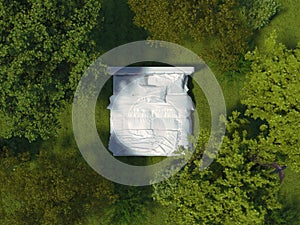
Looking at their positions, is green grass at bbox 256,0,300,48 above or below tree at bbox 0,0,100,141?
above

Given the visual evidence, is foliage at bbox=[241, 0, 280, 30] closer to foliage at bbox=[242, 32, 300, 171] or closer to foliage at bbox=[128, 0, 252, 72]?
foliage at bbox=[128, 0, 252, 72]

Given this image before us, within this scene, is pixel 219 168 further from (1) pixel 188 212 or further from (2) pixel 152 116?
(2) pixel 152 116

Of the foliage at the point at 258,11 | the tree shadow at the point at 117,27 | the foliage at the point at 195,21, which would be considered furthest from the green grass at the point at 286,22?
the tree shadow at the point at 117,27

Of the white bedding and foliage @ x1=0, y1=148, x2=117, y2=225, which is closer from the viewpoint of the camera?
foliage @ x1=0, y1=148, x2=117, y2=225

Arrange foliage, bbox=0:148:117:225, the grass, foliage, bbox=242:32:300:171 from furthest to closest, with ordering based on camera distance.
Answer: the grass < foliage, bbox=0:148:117:225 < foliage, bbox=242:32:300:171

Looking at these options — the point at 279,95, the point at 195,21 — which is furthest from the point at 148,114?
the point at 279,95

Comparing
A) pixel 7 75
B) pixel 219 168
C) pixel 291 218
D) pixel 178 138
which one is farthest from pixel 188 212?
pixel 7 75

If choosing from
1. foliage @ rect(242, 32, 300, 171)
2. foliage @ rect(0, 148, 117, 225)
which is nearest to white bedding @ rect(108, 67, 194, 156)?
foliage @ rect(0, 148, 117, 225)

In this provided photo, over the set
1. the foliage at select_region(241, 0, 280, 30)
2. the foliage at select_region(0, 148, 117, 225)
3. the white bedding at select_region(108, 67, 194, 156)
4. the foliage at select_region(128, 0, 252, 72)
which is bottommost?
the foliage at select_region(0, 148, 117, 225)
